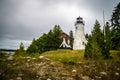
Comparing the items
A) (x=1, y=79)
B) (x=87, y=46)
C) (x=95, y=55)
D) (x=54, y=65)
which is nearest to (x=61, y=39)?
(x=87, y=46)

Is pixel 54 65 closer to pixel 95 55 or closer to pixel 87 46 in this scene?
pixel 95 55

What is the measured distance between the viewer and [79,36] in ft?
179

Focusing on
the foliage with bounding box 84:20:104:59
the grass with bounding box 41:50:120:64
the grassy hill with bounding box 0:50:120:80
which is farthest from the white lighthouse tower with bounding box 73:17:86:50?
the grassy hill with bounding box 0:50:120:80

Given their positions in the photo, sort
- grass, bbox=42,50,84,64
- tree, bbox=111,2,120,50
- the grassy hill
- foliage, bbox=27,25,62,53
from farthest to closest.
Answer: foliage, bbox=27,25,62,53
tree, bbox=111,2,120,50
grass, bbox=42,50,84,64
the grassy hill

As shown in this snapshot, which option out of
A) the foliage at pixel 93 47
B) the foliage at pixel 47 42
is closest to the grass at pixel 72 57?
the foliage at pixel 93 47

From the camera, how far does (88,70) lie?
1432 cm

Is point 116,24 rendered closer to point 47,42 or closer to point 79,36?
point 79,36

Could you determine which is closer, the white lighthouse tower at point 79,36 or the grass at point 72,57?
the grass at point 72,57

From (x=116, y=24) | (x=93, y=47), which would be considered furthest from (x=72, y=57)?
(x=116, y=24)

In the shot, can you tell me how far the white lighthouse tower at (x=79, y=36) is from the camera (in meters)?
53.5

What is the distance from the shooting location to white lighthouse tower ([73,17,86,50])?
2108 inches

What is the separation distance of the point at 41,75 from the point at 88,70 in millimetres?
3966

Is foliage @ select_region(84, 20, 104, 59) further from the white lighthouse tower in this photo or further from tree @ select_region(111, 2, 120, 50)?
the white lighthouse tower

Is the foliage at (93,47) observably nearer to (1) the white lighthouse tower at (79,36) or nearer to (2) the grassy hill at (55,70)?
(2) the grassy hill at (55,70)
